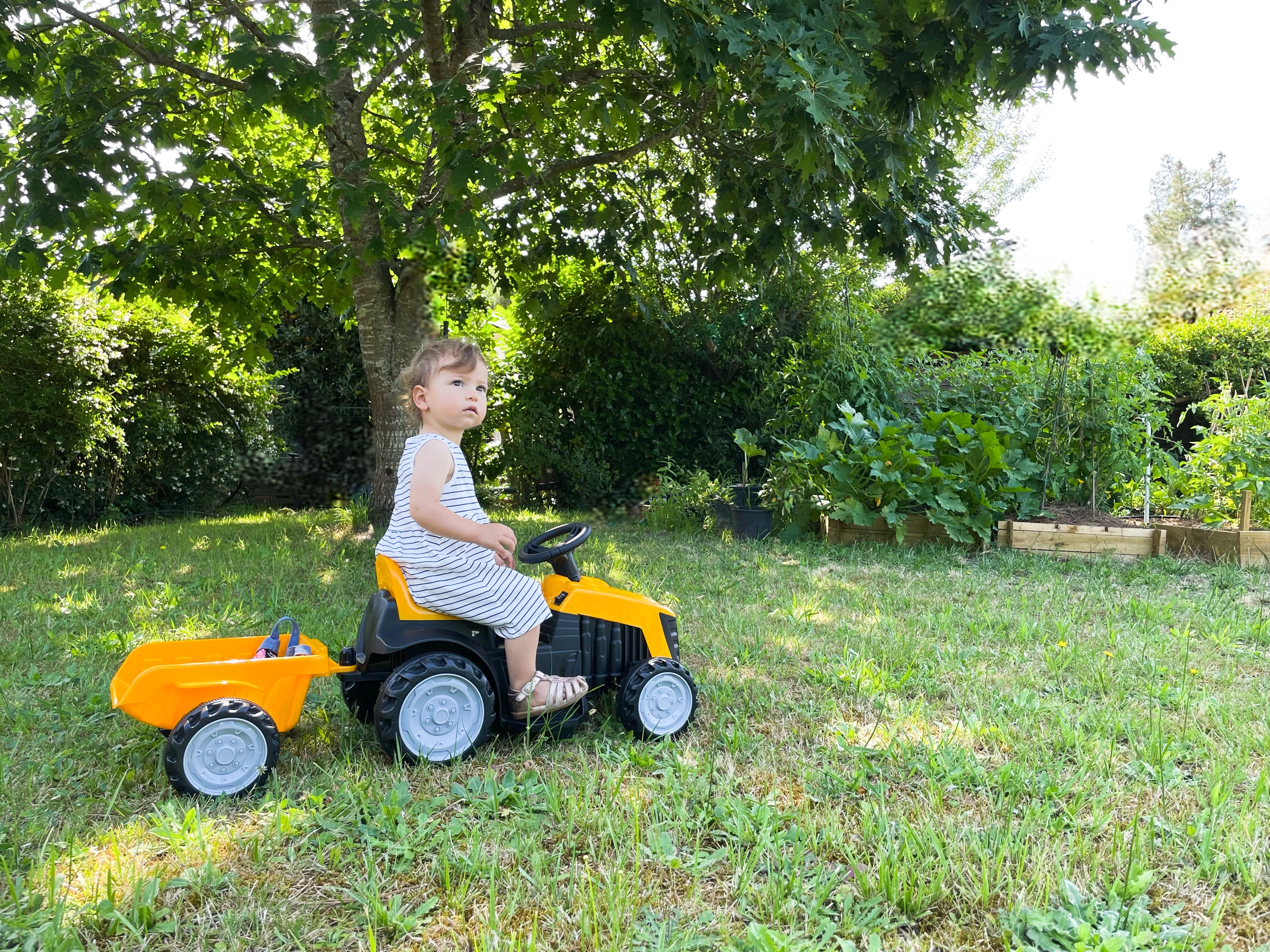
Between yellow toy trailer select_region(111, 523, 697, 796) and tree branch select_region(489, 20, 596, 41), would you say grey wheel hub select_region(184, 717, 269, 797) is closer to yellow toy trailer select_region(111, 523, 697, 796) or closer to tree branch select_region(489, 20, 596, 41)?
yellow toy trailer select_region(111, 523, 697, 796)

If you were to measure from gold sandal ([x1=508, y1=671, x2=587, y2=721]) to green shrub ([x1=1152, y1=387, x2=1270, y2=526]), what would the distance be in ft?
16.2

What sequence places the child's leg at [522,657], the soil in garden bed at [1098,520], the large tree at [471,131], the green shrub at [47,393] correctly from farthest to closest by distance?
the green shrub at [47,393], the soil in garden bed at [1098,520], the large tree at [471,131], the child's leg at [522,657]

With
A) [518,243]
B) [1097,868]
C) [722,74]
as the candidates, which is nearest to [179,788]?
[1097,868]

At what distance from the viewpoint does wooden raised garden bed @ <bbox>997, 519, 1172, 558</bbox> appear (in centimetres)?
559

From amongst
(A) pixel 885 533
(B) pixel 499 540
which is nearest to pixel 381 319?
(A) pixel 885 533

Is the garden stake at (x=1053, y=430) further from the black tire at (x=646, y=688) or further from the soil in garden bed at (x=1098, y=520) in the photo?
the black tire at (x=646, y=688)

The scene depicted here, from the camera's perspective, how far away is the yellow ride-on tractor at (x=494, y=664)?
2344 millimetres

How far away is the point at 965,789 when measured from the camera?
217 centimetres

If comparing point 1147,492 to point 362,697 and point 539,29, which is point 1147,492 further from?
point 362,697

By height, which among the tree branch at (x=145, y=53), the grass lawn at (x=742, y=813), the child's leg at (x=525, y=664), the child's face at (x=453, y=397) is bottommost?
the grass lawn at (x=742, y=813)

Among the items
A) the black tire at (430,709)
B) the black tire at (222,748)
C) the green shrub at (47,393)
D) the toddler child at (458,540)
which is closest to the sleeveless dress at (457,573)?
the toddler child at (458,540)

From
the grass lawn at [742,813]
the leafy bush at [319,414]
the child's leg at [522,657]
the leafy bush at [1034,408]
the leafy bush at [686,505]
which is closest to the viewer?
the grass lawn at [742,813]

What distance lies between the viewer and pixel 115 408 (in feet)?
24.4

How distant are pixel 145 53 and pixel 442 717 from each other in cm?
506
